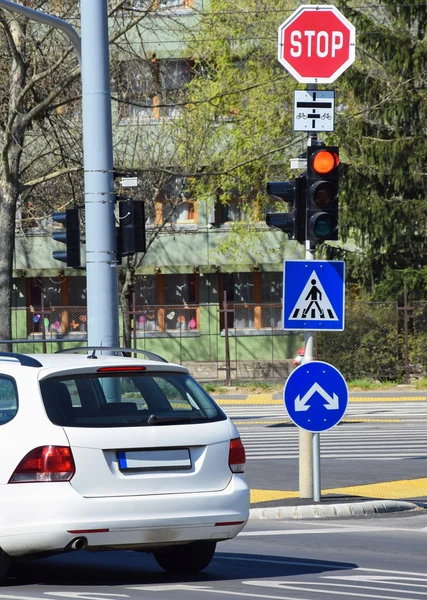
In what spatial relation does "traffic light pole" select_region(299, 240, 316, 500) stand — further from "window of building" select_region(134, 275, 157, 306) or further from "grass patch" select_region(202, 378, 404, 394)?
"window of building" select_region(134, 275, 157, 306)

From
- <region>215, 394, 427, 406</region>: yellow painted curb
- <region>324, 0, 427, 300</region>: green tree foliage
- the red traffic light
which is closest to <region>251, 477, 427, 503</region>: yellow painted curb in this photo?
the red traffic light

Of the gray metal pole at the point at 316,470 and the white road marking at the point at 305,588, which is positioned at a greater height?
the white road marking at the point at 305,588

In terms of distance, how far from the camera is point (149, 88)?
107ft

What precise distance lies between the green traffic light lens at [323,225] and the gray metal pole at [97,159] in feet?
9.29

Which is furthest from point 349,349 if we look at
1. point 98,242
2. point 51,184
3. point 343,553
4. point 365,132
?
point 343,553

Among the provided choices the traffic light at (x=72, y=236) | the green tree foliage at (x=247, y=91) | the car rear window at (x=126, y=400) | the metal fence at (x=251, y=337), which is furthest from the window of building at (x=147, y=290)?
the car rear window at (x=126, y=400)

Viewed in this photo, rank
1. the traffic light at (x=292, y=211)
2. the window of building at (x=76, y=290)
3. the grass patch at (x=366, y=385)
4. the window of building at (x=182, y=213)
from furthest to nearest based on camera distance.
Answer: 1. the window of building at (x=76, y=290)
2. the window of building at (x=182, y=213)
3. the grass patch at (x=366, y=385)
4. the traffic light at (x=292, y=211)

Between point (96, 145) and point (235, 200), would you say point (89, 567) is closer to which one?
point (96, 145)

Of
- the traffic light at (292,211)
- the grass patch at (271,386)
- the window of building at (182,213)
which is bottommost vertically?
the grass patch at (271,386)

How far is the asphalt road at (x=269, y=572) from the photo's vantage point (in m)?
8.29

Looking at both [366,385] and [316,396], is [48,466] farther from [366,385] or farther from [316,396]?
[366,385]

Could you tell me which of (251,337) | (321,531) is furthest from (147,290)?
(321,531)

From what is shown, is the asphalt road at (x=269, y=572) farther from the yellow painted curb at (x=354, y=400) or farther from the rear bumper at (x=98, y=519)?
the yellow painted curb at (x=354, y=400)

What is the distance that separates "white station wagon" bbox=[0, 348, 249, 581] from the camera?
27.1ft
